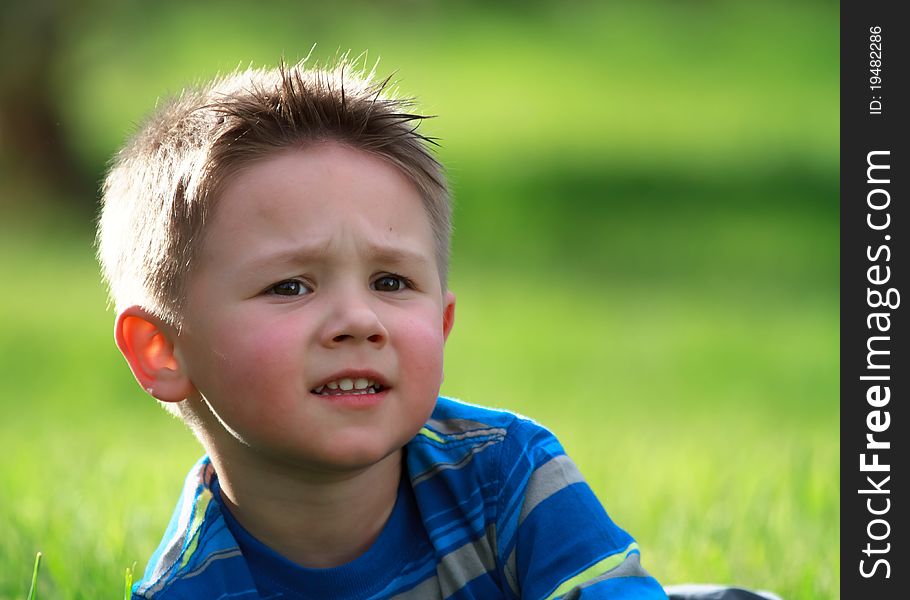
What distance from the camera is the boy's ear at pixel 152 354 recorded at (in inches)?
111

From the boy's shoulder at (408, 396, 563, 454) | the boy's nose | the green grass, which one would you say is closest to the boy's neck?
the boy's shoulder at (408, 396, 563, 454)

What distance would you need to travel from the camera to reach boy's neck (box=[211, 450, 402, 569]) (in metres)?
2.83

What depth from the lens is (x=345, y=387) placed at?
2568mm

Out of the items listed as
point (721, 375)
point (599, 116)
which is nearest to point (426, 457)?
point (721, 375)

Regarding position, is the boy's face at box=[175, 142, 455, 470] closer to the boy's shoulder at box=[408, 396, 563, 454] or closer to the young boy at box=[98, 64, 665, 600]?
the young boy at box=[98, 64, 665, 600]

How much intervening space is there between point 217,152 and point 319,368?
1.72 ft

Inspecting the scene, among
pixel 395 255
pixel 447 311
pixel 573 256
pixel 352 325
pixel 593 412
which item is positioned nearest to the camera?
pixel 352 325

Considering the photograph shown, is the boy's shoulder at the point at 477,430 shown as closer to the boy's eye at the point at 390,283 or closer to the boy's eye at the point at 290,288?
the boy's eye at the point at 390,283

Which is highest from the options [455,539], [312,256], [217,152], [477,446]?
[217,152]

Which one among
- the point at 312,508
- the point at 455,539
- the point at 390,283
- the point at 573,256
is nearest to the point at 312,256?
the point at 390,283

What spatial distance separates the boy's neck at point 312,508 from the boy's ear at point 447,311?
0.99ft

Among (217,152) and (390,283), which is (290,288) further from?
(217,152)

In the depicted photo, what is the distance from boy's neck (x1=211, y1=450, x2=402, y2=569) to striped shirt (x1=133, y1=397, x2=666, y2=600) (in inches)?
1.3
